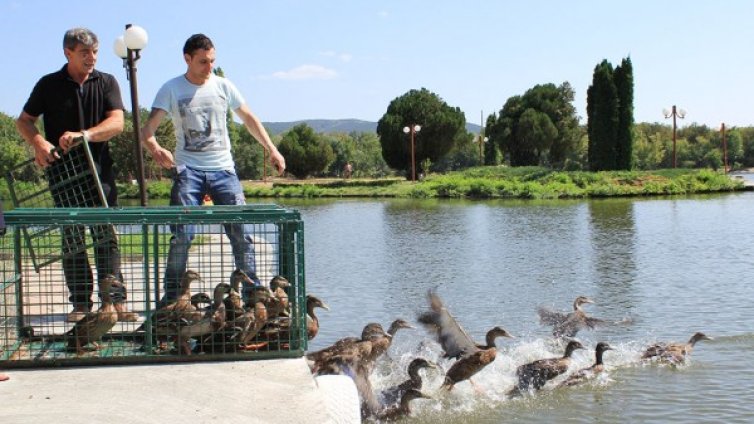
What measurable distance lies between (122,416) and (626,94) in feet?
173

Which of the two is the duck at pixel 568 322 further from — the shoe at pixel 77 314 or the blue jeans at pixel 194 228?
the shoe at pixel 77 314

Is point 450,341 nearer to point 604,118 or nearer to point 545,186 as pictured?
point 545,186

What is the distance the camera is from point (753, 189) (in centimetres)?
4622

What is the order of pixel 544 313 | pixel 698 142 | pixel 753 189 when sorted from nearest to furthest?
pixel 544 313 → pixel 753 189 → pixel 698 142

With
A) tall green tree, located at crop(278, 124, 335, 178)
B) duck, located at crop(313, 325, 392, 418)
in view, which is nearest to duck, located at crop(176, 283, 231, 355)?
duck, located at crop(313, 325, 392, 418)

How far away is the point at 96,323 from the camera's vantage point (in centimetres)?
571

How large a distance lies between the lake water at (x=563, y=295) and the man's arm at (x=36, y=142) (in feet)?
11.4

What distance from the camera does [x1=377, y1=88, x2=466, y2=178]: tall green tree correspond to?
207 feet

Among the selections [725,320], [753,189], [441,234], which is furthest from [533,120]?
[725,320]

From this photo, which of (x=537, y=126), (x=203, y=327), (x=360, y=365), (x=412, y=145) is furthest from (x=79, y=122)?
(x=537, y=126)

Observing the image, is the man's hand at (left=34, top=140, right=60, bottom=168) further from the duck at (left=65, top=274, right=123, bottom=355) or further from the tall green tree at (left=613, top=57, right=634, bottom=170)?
the tall green tree at (left=613, top=57, right=634, bottom=170)

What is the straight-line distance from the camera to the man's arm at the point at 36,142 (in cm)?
608

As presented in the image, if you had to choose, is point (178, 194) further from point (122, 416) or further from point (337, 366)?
point (122, 416)

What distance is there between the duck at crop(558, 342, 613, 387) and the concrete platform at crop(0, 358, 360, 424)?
3593 mm
